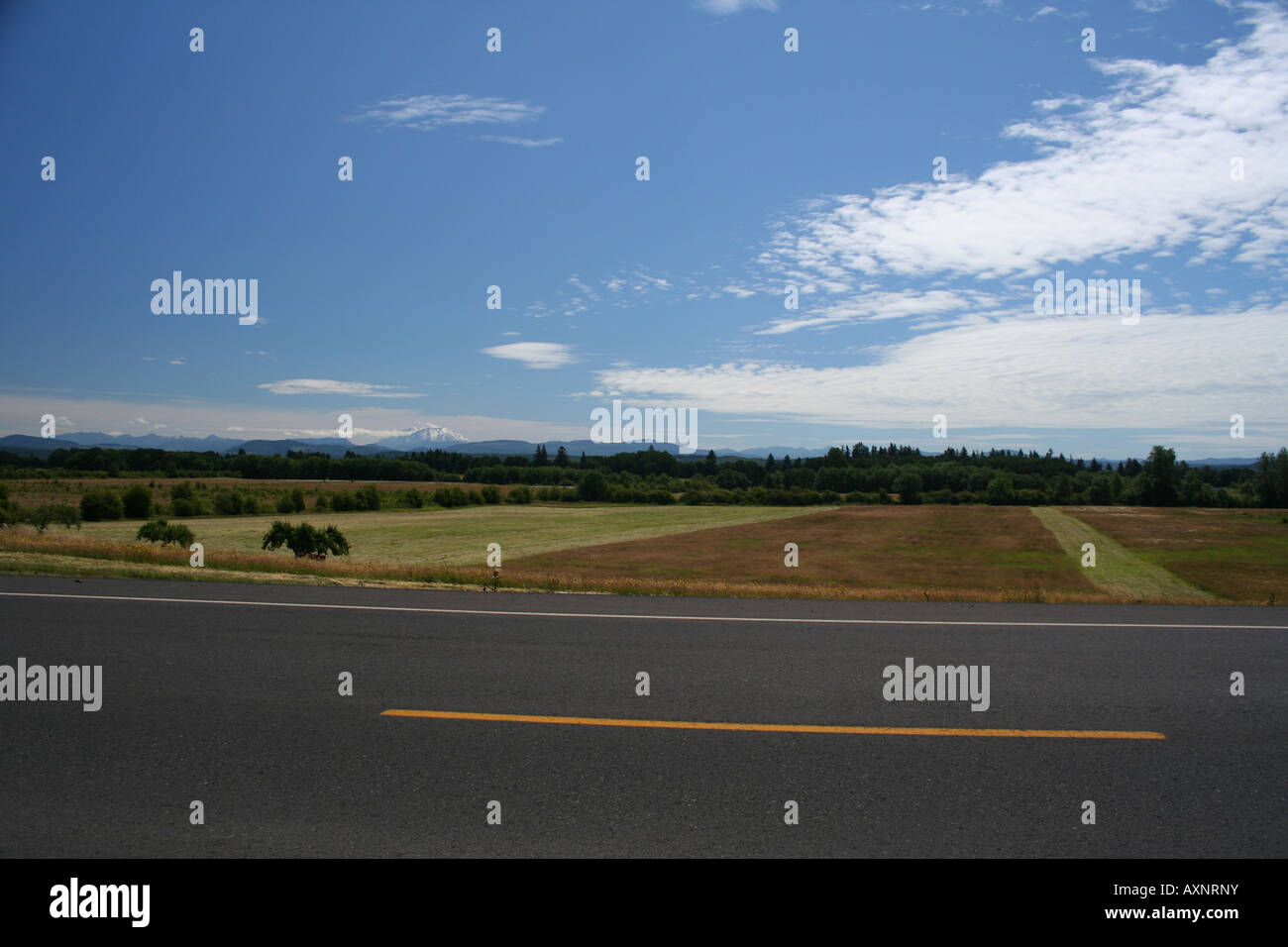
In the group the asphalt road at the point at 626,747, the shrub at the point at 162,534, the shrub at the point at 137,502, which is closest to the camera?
the asphalt road at the point at 626,747

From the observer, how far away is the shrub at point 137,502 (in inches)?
3438

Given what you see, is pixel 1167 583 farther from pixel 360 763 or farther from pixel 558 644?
pixel 360 763

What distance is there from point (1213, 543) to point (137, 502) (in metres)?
112

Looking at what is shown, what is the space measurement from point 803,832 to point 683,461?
6869 inches

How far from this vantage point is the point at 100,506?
272ft

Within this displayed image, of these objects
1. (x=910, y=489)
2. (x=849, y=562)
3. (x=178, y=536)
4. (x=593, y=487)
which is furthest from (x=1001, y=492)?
(x=178, y=536)

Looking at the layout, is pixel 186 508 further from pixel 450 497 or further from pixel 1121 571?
pixel 1121 571

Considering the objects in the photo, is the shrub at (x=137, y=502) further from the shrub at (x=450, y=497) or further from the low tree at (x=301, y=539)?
the low tree at (x=301, y=539)

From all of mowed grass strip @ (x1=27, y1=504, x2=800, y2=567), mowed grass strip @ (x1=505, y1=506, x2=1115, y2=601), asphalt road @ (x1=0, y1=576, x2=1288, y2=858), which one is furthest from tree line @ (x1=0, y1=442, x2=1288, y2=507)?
asphalt road @ (x1=0, y1=576, x2=1288, y2=858)

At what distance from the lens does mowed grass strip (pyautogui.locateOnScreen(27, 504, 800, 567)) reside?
180 feet

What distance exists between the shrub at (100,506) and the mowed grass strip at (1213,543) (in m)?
99.9

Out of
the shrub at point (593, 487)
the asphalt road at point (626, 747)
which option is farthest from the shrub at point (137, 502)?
the asphalt road at point (626, 747)
